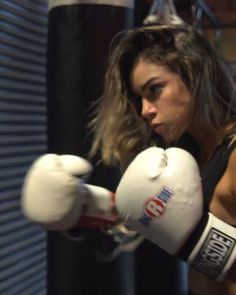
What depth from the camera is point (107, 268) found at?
160 centimetres

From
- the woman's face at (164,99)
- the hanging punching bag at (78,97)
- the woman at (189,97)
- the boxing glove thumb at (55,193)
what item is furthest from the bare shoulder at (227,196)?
the hanging punching bag at (78,97)

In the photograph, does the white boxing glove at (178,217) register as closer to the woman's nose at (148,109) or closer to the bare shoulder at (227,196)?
the bare shoulder at (227,196)

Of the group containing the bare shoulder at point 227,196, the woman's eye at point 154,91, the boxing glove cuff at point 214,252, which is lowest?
the boxing glove cuff at point 214,252

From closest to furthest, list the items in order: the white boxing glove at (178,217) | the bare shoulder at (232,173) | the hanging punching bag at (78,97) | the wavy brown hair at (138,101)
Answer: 1. the white boxing glove at (178,217)
2. the bare shoulder at (232,173)
3. the wavy brown hair at (138,101)
4. the hanging punching bag at (78,97)

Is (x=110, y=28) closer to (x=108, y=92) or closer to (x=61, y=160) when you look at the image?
(x=108, y=92)

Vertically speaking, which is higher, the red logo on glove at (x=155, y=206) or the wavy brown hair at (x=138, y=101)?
the wavy brown hair at (x=138, y=101)

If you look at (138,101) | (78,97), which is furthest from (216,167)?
(78,97)

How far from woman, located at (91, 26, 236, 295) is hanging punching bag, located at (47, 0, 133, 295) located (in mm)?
172

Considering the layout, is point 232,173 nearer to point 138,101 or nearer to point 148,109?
point 148,109

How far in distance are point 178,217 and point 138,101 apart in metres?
0.55

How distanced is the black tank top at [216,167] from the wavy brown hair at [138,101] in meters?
0.10

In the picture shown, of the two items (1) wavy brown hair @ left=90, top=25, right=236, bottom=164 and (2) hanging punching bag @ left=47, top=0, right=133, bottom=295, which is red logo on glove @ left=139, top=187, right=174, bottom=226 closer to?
(1) wavy brown hair @ left=90, top=25, right=236, bottom=164

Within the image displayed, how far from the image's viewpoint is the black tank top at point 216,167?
3.63ft

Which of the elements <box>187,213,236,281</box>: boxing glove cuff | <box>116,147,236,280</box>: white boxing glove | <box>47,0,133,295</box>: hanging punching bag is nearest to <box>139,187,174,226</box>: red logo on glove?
<box>116,147,236,280</box>: white boxing glove
